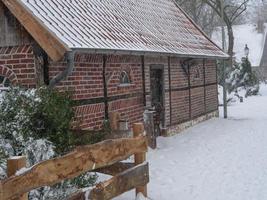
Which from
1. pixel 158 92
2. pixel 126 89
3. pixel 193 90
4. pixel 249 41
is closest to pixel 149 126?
pixel 126 89

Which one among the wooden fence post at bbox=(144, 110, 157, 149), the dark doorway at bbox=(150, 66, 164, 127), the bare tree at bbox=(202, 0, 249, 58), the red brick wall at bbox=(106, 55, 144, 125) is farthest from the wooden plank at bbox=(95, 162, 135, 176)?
the bare tree at bbox=(202, 0, 249, 58)

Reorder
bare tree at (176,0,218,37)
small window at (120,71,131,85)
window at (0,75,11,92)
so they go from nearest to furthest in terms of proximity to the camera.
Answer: window at (0,75,11,92) → small window at (120,71,131,85) → bare tree at (176,0,218,37)

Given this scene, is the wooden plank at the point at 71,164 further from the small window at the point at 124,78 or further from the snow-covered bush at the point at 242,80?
the snow-covered bush at the point at 242,80

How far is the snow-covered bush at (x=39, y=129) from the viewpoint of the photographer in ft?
20.8

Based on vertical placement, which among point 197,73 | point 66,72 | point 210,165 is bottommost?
point 210,165

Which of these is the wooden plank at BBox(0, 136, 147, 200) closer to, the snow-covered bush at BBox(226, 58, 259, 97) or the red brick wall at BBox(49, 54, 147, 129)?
the red brick wall at BBox(49, 54, 147, 129)

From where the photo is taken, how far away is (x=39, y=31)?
26.7ft

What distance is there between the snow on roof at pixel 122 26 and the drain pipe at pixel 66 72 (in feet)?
0.48

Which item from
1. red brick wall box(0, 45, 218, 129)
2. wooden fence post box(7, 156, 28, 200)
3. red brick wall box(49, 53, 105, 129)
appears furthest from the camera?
red brick wall box(49, 53, 105, 129)

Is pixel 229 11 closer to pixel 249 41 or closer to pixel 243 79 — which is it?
pixel 243 79

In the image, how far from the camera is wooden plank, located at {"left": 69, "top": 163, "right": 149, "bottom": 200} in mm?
5744

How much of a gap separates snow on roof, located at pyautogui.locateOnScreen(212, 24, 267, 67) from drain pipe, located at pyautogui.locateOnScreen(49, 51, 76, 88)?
48.5 m

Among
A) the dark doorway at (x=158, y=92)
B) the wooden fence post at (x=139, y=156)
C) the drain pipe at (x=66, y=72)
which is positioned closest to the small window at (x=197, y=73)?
the dark doorway at (x=158, y=92)

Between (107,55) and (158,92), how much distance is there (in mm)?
3698
